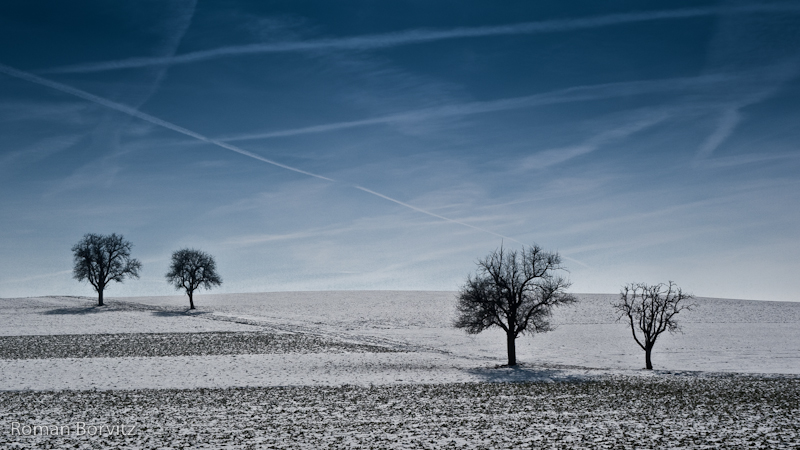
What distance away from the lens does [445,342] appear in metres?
51.9

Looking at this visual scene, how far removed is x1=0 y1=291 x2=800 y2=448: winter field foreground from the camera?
750 inches

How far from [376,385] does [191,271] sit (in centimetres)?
5558

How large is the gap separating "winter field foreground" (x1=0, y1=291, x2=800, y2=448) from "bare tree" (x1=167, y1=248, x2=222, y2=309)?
12261 mm

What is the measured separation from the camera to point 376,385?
99.0ft

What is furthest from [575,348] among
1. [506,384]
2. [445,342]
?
[506,384]

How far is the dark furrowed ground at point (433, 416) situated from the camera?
18141 mm

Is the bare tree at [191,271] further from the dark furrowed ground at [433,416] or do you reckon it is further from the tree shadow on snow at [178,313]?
the dark furrowed ground at [433,416]

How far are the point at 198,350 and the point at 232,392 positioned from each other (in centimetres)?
1634

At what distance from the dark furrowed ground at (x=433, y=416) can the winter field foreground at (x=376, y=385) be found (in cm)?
11

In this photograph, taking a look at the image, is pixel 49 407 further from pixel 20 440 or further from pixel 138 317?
pixel 138 317

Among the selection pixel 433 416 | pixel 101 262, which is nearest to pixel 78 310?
pixel 101 262

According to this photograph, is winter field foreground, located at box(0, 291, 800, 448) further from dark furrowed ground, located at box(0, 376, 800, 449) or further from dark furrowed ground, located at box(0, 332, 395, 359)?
dark furrowed ground, located at box(0, 332, 395, 359)

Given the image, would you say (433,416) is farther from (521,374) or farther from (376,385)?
(521,374)

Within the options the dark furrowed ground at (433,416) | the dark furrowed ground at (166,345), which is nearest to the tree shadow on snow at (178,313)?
the dark furrowed ground at (166,345)
